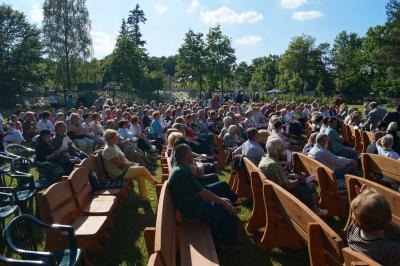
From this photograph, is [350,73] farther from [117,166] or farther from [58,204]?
[58,204]

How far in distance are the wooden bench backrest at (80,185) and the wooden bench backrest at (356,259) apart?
11.8 feet

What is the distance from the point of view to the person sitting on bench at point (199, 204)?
4.64 meters

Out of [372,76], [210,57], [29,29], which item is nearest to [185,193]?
[210,57]

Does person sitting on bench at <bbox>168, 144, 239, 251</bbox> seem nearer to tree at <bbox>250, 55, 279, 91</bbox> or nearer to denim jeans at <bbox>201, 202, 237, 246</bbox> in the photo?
denim jeans at <bbox>201, 202, 237, 246</bbox>

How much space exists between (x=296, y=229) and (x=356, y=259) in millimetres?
1444

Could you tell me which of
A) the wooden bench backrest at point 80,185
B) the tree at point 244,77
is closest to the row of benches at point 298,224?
the wooden bench backrest at point 80,185

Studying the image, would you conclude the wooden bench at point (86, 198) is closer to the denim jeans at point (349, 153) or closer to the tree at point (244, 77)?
the denim jeans at point (349, 153)

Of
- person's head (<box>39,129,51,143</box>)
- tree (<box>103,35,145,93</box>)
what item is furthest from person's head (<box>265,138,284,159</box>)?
tree (<box>103,35,145,93</box>)

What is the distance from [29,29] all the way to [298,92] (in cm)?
3840

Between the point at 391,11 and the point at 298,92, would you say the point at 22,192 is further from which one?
the point at 298,92

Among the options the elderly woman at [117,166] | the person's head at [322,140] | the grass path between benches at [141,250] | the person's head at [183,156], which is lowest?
the grass path between benches at [141,250]

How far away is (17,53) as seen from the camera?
125 feet

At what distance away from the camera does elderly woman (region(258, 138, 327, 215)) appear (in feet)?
17.7

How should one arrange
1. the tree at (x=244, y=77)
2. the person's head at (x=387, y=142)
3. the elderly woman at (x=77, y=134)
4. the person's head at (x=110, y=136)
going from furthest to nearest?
the tree at (x=244, y=77) → the elderly woman at (x=77, y=134) → the person's head at (x=110, y=136) → the person's head at (x=387, y=142)
